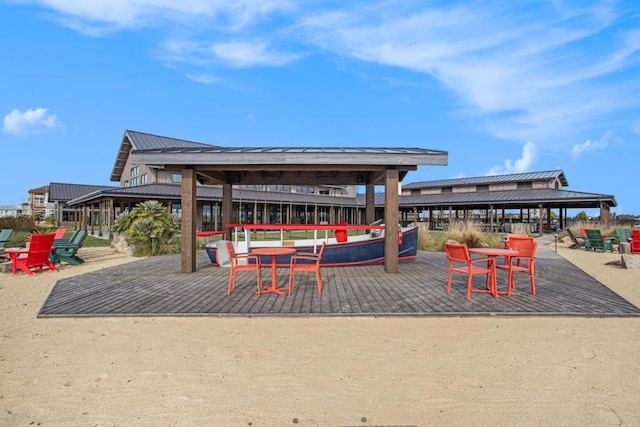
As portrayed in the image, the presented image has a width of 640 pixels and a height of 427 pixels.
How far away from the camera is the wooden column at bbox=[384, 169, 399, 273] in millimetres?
8273

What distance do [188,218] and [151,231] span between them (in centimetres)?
614

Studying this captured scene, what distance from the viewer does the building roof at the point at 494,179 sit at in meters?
32.3

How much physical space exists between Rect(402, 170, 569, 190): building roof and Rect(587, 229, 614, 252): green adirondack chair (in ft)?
61.5

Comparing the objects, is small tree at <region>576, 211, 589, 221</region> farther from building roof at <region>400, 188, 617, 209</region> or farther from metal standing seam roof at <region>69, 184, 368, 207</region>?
metal standing seam roof at <region>69, 184, 368, 207</region>

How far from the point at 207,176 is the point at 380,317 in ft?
22.6

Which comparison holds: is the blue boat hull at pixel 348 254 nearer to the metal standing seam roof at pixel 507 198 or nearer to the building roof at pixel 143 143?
the building roof at pixel 143 143

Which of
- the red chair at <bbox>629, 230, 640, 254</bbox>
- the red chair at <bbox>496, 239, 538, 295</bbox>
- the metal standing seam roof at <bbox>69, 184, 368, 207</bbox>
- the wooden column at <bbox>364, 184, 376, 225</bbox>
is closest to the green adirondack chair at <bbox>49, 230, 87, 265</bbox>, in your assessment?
the metal standing seam roof at <bbox>69, 184, 368, 207</bbox>

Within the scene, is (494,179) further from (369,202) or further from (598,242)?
(369,202)

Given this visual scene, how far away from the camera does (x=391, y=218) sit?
828cm

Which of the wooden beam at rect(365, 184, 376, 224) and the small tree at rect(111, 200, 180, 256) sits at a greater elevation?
the wooden beam at rect(365, 184, 376, 224)

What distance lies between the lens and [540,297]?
20.5ft

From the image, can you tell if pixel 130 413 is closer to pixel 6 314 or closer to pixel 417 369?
pixel 417 369

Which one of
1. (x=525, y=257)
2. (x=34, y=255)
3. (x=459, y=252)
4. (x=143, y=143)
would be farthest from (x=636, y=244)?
(x=143, y=143)

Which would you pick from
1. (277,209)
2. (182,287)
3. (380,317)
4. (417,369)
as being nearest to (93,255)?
(182,287)
